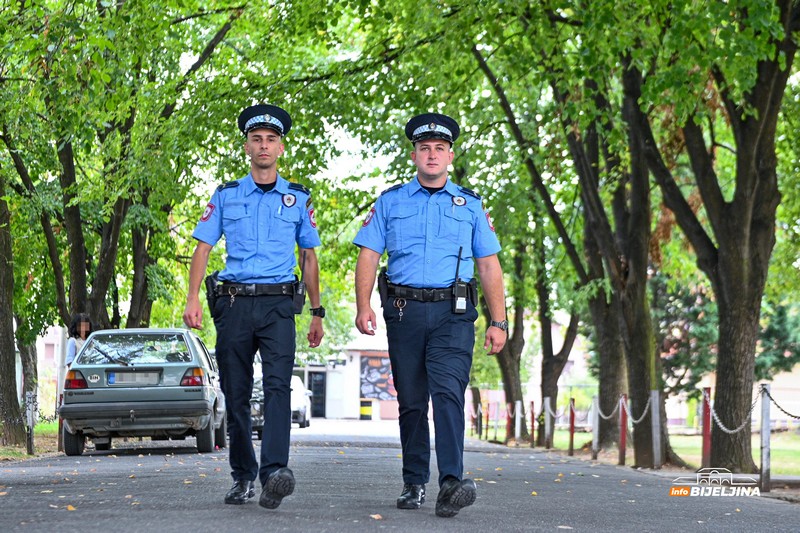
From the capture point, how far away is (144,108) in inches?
851

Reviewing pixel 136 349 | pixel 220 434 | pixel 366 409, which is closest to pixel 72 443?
pixel 136 349

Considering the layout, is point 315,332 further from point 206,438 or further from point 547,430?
point 547,430

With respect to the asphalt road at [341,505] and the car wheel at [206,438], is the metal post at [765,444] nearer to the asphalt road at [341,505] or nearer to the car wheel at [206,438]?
the asphalt road at [341,505]

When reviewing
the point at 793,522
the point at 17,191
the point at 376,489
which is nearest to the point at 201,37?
the point at 17,191

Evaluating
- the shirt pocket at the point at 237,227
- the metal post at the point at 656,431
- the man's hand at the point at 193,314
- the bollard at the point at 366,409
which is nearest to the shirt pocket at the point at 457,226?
the shirt pocket at the point at 237,227

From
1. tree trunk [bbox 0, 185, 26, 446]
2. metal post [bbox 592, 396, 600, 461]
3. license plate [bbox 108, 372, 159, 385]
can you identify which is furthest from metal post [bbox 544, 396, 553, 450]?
license plate [bbox 108, 372, 159, 385]

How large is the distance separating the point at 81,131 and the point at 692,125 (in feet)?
29.8

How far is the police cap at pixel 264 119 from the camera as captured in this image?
310 inches

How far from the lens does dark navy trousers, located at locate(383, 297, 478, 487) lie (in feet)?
25.1

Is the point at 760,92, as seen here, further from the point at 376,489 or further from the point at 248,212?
the point at 248,212

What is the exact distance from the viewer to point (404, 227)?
25.9 ft

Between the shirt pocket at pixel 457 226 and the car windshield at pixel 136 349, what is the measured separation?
398 inches

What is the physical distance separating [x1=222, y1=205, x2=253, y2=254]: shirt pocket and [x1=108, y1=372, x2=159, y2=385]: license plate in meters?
9.65

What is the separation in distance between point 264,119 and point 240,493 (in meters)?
2.08
